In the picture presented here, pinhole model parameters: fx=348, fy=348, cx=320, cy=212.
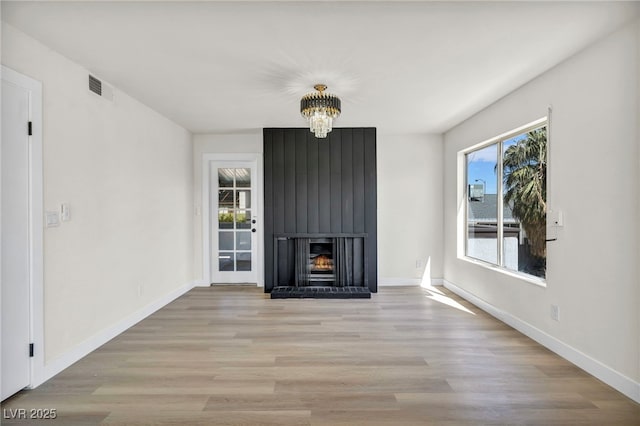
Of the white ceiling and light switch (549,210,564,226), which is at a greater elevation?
the white ceiling

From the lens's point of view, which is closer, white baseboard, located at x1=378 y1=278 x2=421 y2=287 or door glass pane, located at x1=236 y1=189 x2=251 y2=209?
white baseboard, located at x1=378 y1=278 x2=421 y2=287

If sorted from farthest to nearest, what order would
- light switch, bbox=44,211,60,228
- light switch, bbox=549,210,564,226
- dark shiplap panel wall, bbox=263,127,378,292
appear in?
1. dark shiplap panel wall, bbox=263,127,378,292
2. light switch, bbox=549,210,564,226
3. light switch, bbox=44,211,60,228

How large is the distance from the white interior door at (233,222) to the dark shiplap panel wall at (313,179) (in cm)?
61

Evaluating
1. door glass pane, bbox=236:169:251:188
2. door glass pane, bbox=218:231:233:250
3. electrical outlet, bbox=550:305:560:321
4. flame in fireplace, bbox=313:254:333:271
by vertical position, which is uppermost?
door glass pane, bbox=236:169:251:188

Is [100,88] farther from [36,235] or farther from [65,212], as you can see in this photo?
[36,235]

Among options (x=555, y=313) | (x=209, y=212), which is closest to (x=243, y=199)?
(x=209, y=212)

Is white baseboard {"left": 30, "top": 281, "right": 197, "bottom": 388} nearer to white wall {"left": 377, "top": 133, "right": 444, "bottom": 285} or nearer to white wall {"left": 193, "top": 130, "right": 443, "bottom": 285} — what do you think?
white wall {"left": 193, "top": 130, "right": 443, "bottom": 285}

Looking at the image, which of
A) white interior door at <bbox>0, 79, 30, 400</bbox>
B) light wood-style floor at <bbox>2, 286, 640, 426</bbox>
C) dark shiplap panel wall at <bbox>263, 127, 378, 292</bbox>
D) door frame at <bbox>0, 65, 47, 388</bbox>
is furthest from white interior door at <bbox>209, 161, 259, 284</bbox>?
white interior door at <bbox>0, 79, 30, 400</bbox>

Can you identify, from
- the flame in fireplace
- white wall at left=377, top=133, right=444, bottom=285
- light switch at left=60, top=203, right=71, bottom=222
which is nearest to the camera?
light switch at left=60, top=203, right=71, bottom=222

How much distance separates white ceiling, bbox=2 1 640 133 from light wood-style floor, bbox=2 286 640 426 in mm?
2374

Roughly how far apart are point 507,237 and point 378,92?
2.12 m

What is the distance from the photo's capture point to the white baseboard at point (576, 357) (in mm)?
2254

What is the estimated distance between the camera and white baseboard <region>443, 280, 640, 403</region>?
225cm

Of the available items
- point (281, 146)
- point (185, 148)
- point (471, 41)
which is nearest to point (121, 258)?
point (185, 148)
